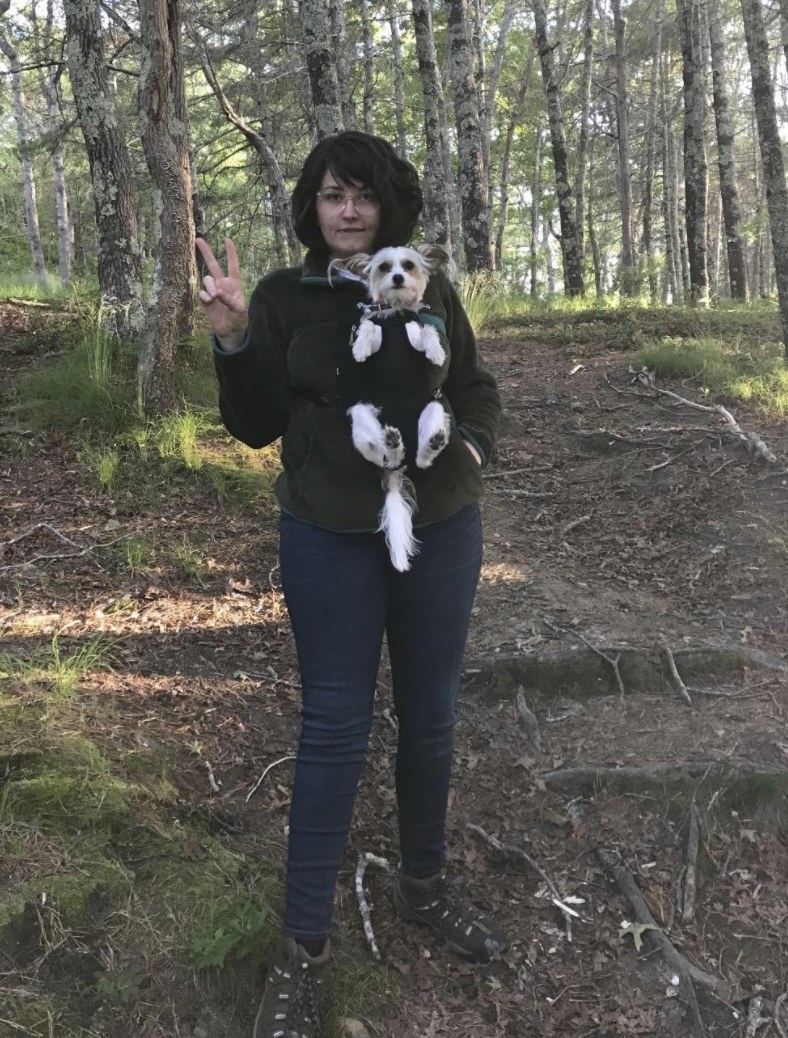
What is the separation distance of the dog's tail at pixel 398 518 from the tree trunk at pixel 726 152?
1386 centimetres

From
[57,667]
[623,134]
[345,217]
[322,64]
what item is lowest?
[57,667]

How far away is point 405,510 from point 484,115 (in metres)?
18.0

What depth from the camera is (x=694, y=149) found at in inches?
465

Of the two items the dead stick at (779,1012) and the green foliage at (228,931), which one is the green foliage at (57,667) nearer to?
the green foliage at (228,931)

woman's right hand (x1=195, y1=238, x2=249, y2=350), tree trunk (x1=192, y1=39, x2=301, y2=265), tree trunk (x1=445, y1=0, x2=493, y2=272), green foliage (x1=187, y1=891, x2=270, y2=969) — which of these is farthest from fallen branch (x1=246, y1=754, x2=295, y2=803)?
tree trunk (x1=445, y1=0, x2=493, y2=272)

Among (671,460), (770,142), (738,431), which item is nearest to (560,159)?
(770,142)

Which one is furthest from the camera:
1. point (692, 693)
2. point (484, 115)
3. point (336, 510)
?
point (484, 115)

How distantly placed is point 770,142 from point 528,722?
5984mm

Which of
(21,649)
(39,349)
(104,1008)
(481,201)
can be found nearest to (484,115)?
(481,201)

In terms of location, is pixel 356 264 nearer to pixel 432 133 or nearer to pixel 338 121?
pixel 338 121

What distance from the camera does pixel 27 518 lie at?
430 cm

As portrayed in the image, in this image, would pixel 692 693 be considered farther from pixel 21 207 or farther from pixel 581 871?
pixel 21 207

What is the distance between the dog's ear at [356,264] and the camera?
1840 millimetres

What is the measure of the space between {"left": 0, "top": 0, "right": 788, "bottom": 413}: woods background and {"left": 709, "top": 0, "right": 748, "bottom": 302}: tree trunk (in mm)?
50
